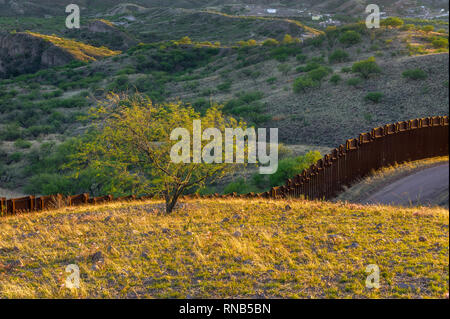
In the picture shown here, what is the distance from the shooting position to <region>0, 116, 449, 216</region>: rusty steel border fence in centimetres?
1179

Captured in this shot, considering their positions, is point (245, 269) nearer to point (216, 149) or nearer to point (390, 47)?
point (216, 149)

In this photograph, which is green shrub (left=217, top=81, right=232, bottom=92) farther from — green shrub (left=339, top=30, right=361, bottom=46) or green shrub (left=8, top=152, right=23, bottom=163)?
green shrub (left=8, top=152, right=23, bottom=163)

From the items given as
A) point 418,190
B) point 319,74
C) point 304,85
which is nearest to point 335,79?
point 319,74

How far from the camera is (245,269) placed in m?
5.71

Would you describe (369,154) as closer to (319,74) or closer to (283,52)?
(319,74)

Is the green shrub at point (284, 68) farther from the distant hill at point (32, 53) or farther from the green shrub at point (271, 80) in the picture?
the distant hill at point (32, 53)

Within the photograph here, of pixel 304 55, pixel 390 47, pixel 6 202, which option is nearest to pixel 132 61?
pixel 304 55

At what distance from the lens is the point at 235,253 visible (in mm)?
6352

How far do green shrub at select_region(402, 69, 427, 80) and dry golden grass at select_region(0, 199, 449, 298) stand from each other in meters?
23.2

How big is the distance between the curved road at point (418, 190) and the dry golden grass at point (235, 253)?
208 cm

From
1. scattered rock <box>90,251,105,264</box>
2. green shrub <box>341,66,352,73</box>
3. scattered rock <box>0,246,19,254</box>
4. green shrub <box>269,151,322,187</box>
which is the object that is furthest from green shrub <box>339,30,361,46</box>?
scattered rock <box>90,251,105,264</box>

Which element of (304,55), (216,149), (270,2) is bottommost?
(216,149)

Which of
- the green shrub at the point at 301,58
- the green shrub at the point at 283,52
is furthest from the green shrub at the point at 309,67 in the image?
the green shrub at the point at 283,52
